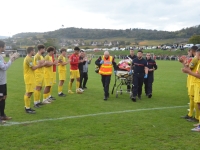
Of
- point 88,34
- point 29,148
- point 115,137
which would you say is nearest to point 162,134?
point 115,137

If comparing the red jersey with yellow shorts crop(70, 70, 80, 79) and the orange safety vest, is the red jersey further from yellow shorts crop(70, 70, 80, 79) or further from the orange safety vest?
the orange safety vest

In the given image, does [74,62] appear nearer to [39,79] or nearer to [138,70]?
[39,79]

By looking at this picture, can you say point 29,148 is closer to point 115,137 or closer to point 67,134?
point 67,134

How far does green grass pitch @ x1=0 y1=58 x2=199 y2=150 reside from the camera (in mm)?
5871

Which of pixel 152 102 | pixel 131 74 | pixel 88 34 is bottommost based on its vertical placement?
pixel 152 102

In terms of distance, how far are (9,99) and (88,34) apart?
164m

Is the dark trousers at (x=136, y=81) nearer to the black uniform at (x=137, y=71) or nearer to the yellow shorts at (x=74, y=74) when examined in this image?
the black uniform at (x=137, y=71)

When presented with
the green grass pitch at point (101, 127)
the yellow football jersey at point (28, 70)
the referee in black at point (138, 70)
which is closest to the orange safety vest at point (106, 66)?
the referee in black at point (138, 70)

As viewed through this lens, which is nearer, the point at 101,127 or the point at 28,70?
the point at 101,127

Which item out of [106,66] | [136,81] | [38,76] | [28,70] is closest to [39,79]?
[38,76]

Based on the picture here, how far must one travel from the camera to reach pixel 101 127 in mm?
7156

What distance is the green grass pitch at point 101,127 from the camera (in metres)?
5.87

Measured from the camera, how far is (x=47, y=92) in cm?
1080

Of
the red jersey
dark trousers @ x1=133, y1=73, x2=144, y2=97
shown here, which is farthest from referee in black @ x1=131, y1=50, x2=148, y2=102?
the red jersey
